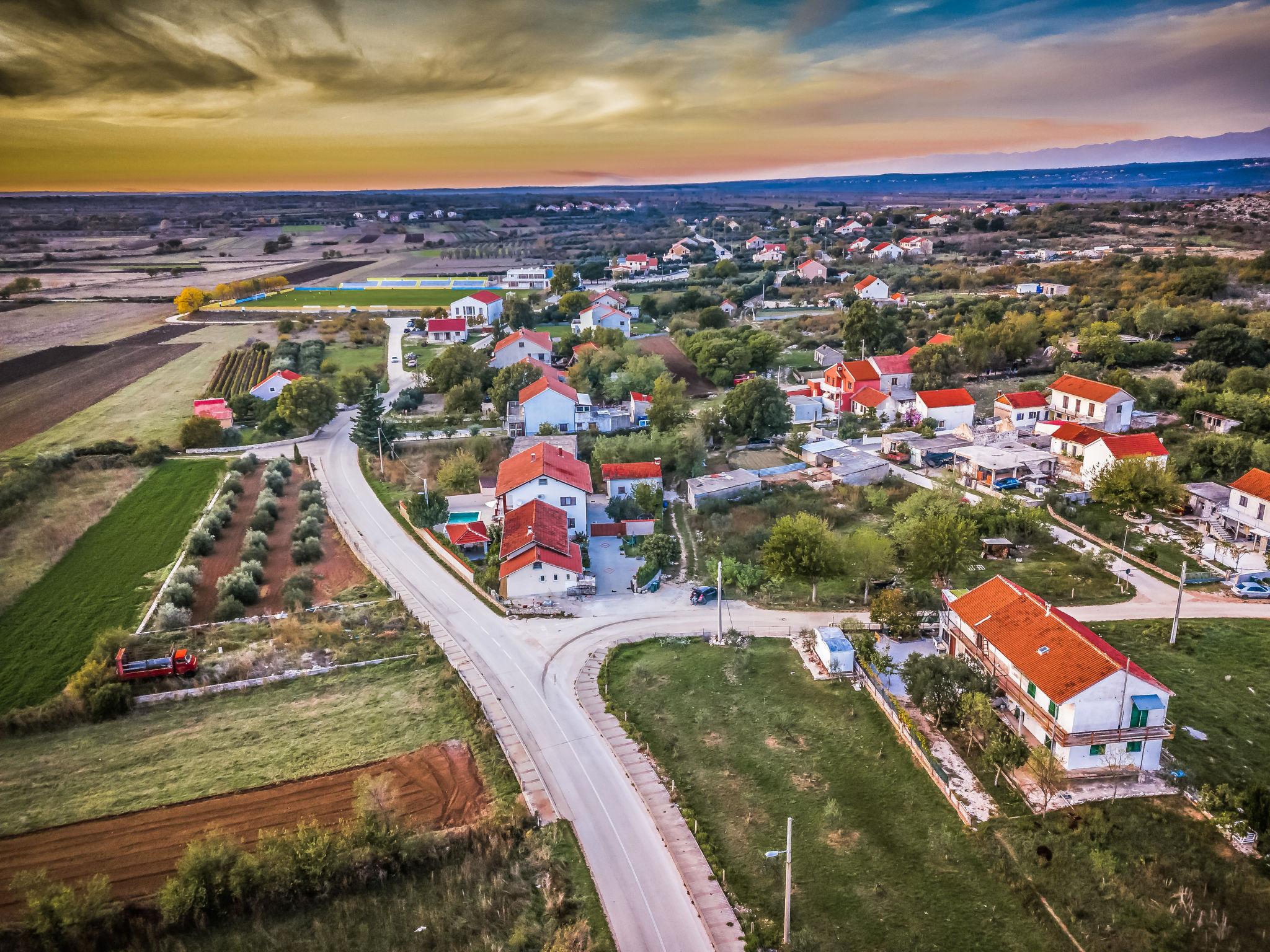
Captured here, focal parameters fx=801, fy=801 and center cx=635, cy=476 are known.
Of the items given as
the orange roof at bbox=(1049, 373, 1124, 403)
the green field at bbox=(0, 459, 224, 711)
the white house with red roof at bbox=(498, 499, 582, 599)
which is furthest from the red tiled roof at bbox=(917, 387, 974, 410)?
the green field at bbox=(0, 459, 224, 711)

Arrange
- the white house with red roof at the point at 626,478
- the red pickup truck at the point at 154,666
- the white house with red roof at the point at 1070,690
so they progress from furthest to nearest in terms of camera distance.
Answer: the white house with red roof at the point at 626,478
the red pickup truck at the point at 154,666
the white house with red roof at the point at 1070,690

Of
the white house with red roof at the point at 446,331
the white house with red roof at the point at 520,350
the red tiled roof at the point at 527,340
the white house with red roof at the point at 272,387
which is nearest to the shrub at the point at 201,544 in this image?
the white house with red roof at the point at 272,387

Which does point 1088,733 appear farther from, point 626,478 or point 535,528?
point 626,478

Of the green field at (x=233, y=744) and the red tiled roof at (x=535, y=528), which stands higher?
the red tiled roof at (x=535, y=528)

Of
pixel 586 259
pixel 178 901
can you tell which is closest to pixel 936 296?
pixel 586 259

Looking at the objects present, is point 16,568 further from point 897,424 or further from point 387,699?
point 897,424

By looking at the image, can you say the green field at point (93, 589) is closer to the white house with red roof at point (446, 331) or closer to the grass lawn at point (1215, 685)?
the grass lawn at point (1215, 685)
